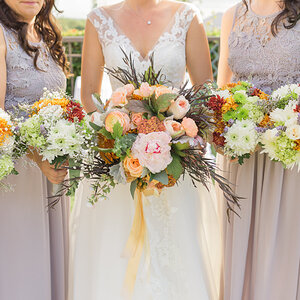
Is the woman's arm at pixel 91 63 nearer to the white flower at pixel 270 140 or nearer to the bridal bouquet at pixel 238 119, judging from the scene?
the bridal bouquet at pixel 238 119

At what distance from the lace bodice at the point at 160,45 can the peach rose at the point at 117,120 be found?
0.99 m

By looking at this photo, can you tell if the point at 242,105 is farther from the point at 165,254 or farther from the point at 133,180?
the point at 165,254

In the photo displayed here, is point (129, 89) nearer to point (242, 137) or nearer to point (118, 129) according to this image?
point (118, 129)

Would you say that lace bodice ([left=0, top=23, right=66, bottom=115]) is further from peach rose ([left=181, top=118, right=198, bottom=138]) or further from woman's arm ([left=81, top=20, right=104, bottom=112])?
peach rose ([left=181, top=118, right=198, bottom=138])

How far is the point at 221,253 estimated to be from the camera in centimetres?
315

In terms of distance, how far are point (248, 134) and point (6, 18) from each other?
1753mm

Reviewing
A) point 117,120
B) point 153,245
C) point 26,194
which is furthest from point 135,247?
point 117,120

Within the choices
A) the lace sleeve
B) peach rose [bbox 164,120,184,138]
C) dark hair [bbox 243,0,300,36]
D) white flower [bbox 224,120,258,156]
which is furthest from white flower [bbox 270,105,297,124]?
the lace sleeve

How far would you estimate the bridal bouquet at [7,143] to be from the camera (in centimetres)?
235

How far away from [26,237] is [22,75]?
1.09 metres

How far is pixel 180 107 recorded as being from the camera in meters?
2.22

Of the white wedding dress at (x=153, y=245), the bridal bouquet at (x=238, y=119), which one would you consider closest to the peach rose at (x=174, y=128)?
the bridal bouquet at (x=238, y=119)

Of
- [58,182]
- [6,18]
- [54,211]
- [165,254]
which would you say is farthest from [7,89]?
[165,254]

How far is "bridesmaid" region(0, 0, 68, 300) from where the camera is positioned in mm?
2861
